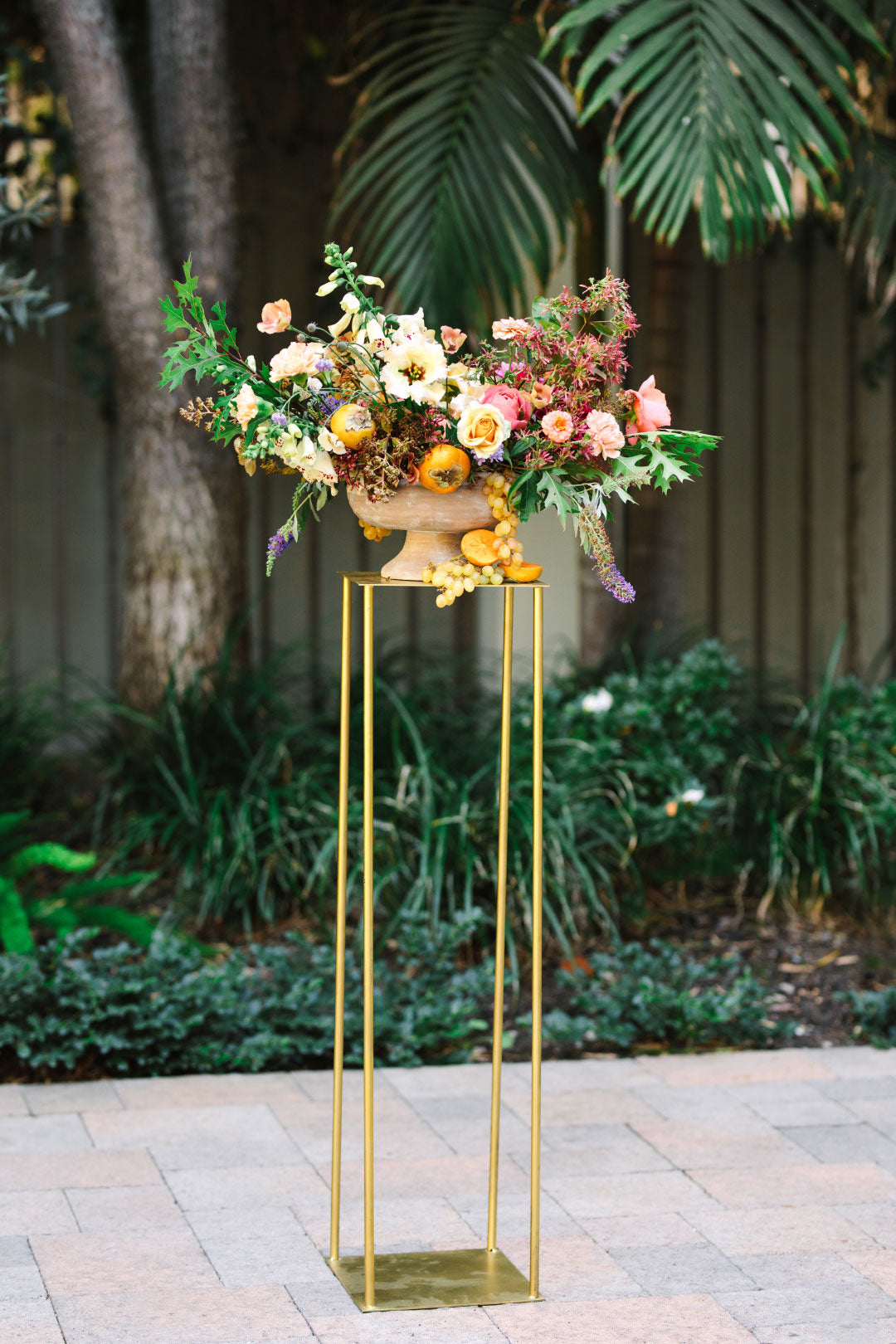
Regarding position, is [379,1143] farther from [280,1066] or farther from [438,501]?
[438,501]

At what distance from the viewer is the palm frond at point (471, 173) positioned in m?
5.23

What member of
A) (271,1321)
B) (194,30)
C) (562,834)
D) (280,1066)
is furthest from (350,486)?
(194,30)

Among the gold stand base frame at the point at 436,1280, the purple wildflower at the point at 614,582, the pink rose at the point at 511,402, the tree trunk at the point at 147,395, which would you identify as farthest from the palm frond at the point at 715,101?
the gold stand base frame at the point at 436,1280

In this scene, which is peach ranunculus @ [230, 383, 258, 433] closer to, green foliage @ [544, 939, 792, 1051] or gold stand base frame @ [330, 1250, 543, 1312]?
gold stand base frame @ [330, 1250, 543, 1312]

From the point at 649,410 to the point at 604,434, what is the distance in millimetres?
130

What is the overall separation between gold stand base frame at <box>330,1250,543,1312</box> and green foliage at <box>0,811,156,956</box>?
5.51 ft

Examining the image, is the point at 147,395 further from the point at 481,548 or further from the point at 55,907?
the point at 481,548

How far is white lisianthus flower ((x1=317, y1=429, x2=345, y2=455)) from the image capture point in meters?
2.57

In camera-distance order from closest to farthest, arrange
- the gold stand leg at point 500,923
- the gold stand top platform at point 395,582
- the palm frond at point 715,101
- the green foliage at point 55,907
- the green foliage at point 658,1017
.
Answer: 1. the gold stand top platform at point 395,582
2. the gold stand leg at point 500,923
3. the green foliage at point 658,1017
4. the green foliage at point 55,907
5. the palm frond at point 715,101

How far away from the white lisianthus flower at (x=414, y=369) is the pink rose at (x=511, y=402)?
0.09m

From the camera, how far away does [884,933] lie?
16.7ft

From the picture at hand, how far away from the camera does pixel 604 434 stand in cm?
254

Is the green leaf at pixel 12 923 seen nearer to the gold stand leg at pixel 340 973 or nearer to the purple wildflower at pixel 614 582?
the gold stand leg at pixel 340 973

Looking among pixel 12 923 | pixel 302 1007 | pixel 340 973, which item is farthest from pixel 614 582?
pixel 12 923
